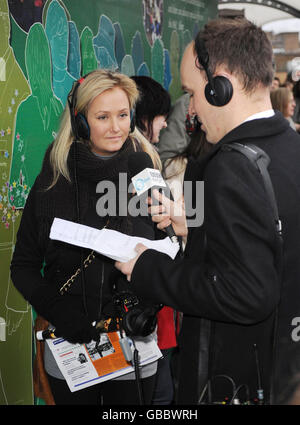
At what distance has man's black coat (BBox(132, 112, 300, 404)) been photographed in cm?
138

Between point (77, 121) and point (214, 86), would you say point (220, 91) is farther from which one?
point (77, 121)

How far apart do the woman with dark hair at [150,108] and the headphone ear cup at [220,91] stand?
2.12 m

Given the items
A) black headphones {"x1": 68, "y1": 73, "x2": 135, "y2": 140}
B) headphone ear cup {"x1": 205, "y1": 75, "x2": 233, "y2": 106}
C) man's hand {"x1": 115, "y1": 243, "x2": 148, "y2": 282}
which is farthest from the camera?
black headphones {"x1": 68, "y1": 73, "x2": 135, "y2": 140}

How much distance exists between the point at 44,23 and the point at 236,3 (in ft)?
32.6

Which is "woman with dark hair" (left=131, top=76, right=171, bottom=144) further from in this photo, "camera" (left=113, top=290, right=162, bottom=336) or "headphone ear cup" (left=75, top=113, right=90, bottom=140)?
"camera" (left=113, top=290, right=162, bottom=336)

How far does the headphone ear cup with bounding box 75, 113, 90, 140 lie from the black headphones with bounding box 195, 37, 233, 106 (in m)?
1.02

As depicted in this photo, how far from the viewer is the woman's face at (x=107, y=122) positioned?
8.38 feet

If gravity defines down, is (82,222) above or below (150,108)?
below

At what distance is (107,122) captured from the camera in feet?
8.43

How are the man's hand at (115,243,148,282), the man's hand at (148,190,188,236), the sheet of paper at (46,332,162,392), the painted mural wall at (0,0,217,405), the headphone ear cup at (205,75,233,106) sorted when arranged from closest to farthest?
the headphone ear cup at (205,75,233,106)
the man's hand at (115,243,148,282)
the man's hand at (148,190,188,236)
the sheet of paper at (46,332,162,392)
the painted mural wall at (0,0,217,405)

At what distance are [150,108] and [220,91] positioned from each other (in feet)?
7.29

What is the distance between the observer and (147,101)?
A: 3.68 metres

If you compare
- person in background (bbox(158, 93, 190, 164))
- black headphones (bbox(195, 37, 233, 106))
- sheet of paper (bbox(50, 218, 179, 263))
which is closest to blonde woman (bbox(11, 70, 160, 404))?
sheet of paper (bbox(50, 218, 179, 263))

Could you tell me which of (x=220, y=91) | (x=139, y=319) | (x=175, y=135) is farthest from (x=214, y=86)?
(x=175, y=135)
